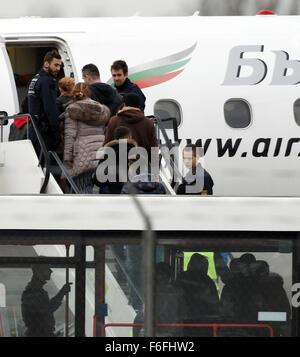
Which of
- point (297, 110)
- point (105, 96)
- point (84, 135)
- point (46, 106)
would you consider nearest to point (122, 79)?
point (105, 96)

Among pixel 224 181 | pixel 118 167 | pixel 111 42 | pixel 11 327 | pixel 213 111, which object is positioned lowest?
pixel 11 327

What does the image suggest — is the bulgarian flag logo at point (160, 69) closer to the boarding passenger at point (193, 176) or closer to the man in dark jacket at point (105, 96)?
the man in dark jacket at point (105, 96)

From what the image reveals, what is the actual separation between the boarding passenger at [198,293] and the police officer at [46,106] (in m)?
5.64

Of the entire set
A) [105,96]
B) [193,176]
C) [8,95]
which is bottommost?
[193,176]

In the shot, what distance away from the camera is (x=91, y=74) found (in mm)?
11125

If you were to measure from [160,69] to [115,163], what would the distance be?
15.9ft

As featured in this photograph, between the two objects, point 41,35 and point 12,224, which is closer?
point 12,224

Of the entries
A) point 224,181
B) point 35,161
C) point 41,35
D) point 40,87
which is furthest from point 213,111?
point 35,161

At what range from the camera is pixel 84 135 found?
9.71 m

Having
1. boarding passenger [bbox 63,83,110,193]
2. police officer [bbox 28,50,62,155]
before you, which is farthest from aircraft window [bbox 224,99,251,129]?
boarding passenger [bbox 63,83,110,193]

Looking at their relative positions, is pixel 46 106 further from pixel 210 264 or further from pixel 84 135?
pixel 210 264

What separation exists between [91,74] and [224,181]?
305cm

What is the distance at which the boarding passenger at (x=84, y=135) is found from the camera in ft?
31.2

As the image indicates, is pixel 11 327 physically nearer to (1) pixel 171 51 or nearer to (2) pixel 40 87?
(2) pixel 40 87
